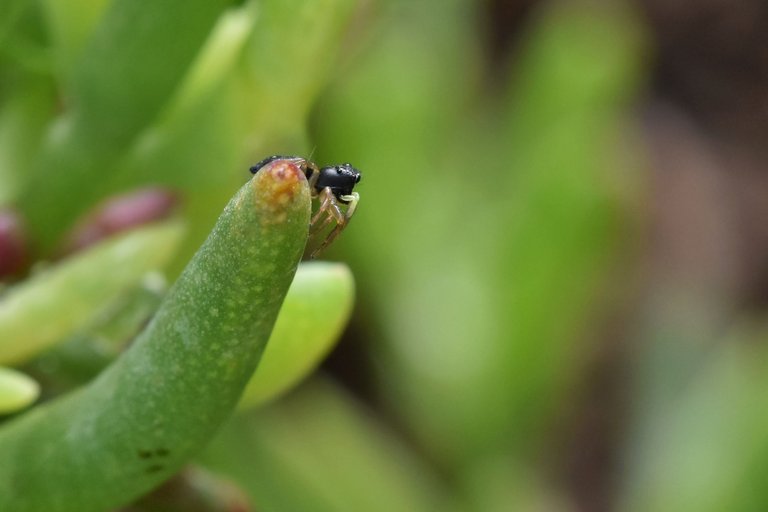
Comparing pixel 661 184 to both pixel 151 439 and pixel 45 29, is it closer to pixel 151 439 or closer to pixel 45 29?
pixel 45 29

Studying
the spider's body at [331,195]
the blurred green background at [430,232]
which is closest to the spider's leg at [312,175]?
the spider's body at [331,195]

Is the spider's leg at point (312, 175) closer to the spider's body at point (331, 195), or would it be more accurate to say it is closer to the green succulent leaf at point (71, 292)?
the spider's body at point (331, 195)

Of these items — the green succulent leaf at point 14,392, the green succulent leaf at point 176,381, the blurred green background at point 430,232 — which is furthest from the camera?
the blurred green background at point 430,232

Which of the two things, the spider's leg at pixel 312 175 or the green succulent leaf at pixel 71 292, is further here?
the green succulent leaf at pixel 71 292

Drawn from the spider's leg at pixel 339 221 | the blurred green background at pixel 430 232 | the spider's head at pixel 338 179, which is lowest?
the blurred green background at pixel 430 232

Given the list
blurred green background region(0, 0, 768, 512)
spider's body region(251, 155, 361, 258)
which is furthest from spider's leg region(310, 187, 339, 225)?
blurred green background region(0, 0, 768, 512)

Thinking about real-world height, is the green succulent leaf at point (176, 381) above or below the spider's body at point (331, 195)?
below

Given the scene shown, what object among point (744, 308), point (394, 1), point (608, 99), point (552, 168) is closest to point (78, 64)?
point (552, 168)

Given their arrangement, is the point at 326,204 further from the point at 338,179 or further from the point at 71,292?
the point at 71,292
